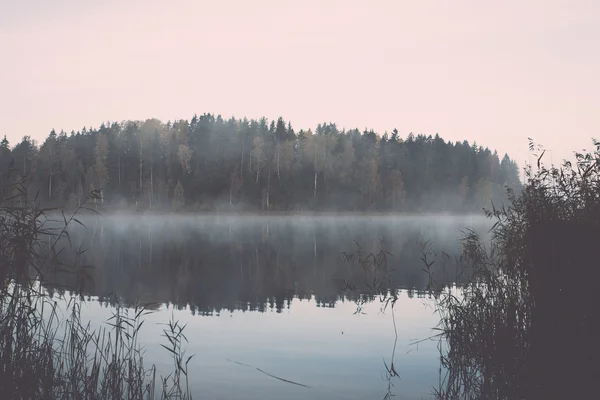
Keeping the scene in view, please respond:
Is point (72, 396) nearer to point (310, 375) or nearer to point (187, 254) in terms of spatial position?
point (310, 375)

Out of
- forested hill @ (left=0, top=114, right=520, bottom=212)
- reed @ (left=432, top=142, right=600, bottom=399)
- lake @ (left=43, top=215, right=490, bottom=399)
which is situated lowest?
lake @ (left=43, top=215, right=490, bottom=399)

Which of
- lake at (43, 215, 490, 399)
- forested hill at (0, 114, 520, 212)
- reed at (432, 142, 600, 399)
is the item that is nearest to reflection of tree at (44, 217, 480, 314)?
lake at (43, 215, 490, 399)

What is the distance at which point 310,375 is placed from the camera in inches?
431

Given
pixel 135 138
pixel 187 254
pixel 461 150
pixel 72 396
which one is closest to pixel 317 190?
pixel 135 138

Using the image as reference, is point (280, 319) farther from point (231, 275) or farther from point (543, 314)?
point (231, 275)

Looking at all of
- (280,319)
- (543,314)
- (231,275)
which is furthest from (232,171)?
(543,314)

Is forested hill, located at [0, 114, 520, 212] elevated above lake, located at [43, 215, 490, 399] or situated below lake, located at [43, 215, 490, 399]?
above

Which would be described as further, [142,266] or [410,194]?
[410,194]

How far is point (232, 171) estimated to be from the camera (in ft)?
368

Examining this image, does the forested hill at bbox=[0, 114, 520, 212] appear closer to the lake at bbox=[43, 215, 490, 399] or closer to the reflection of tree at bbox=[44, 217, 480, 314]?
the reflection of tree at bbox=[44, 217, 480, 314]

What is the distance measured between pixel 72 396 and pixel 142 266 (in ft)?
72.4

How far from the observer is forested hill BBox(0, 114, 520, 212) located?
105562mm

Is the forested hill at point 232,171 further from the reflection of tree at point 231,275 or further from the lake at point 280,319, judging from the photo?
the lake at point 280,319

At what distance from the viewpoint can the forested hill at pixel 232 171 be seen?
106 meters
